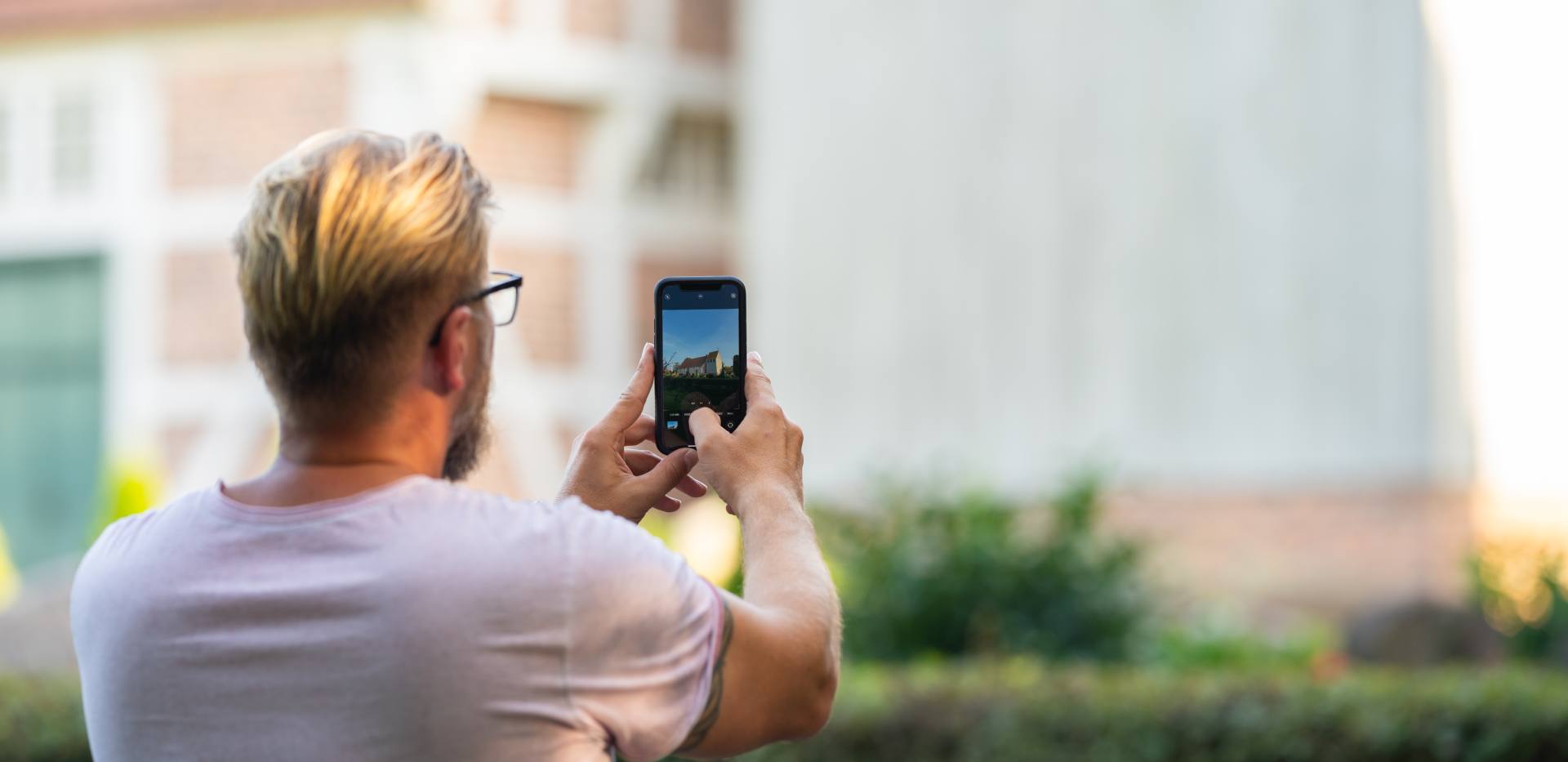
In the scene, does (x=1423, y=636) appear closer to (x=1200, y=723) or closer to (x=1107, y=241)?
(x=1200, y=723)

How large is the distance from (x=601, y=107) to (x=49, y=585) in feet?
18.6

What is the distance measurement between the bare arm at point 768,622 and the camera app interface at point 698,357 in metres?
0.12

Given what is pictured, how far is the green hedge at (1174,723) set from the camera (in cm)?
421

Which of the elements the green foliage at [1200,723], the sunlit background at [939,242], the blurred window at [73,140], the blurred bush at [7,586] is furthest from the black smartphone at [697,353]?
the blurred window at [73,140]

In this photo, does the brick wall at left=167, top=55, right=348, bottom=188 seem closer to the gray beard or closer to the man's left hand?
the man's left hand

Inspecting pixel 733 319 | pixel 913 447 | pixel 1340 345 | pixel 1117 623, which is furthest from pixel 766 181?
pixel 733 319

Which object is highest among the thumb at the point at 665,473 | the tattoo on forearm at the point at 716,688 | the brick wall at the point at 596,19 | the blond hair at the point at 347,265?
the brick wall at the point at 596,19

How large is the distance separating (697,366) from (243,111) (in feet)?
42.2

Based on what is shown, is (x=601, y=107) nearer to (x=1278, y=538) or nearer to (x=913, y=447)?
(x=913, y=447)

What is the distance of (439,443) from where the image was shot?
54.0 inches

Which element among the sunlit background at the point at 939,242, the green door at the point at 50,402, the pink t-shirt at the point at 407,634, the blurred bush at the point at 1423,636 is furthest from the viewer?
the green door at the point at 50,402

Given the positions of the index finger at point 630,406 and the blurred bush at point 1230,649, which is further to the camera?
the blurred bush at point 1230,649

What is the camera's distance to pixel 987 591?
664 centimetres

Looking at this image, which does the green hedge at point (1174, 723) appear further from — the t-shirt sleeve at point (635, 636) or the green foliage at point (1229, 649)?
the t-shirt sleeve at point (635, 636)
